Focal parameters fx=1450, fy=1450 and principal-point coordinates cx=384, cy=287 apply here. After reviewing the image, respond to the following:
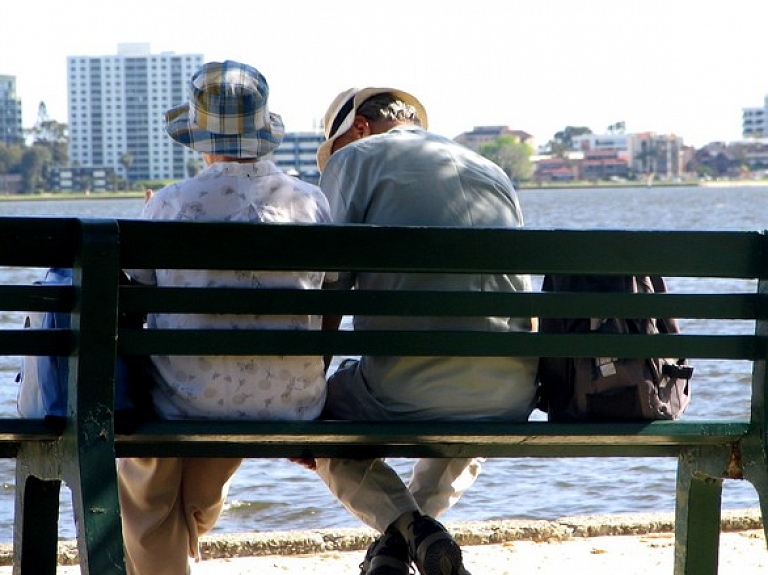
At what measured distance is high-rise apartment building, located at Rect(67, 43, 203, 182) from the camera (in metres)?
150

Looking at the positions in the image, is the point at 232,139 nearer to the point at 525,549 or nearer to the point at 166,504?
the point at 166,504

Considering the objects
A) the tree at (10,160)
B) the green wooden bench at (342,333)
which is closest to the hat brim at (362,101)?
the green wooden bench at (342,333)

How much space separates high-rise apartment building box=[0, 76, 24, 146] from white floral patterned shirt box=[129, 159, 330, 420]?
132276mm

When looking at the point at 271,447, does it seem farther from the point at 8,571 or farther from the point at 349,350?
the point at 8,571

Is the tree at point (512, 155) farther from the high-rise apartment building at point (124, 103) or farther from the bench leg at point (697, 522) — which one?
the bench leg at point (697, 522)

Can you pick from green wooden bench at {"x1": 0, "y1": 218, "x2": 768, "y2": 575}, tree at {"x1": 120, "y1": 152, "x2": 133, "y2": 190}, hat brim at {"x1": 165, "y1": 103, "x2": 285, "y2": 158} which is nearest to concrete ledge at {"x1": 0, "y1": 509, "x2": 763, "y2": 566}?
green wooden bench at {"x1": 0, "y1": 218, "x2": 768, "y2": 575}

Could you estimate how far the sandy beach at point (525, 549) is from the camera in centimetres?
447

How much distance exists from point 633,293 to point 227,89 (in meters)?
1.04

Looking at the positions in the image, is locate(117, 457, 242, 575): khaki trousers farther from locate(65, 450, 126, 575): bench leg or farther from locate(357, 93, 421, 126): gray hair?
locate(357, 93, 421, 126): gray hair

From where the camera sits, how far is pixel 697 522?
11.6 ft

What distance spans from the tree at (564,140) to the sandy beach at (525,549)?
156 metres

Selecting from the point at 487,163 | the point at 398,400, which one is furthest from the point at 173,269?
the point at 487,163

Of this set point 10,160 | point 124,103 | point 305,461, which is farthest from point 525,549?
point 124,103

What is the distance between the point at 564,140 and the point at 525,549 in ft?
544
